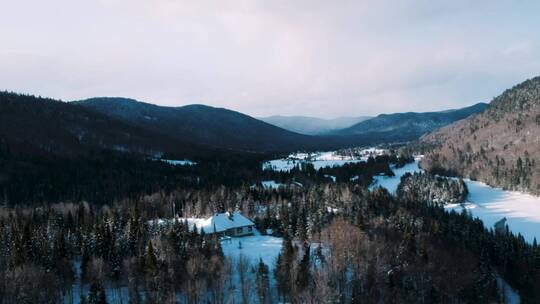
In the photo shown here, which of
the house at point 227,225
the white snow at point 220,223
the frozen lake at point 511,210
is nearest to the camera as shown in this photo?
the white snow at point 220,223

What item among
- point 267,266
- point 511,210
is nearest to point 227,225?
point 267,266

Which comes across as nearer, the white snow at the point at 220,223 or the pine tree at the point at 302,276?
the pine tree at the point at 302,276

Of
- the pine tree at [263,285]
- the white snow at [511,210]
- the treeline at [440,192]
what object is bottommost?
the white snow at [511,210]

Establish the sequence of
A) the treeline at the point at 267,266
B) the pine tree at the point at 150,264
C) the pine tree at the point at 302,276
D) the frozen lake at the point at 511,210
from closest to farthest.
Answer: the treeline at the point at 267,266 < the pine tree at the point at 150,264 < the pine tree at the point at 302,276 < the frozen lake at the point at 511,210

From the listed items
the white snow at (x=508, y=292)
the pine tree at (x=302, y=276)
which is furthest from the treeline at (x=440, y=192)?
the pine tree at (x=302, y=276)

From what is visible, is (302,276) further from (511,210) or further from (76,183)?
(511,210)

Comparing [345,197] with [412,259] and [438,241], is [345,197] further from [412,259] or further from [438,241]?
[412,259]

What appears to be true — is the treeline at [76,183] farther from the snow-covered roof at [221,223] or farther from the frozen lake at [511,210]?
the frozen lake at [511,210]

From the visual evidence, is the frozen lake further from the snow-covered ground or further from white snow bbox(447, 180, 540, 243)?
the snow-covered ground

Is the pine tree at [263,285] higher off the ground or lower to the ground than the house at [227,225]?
lower
